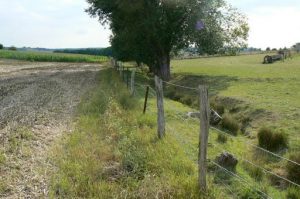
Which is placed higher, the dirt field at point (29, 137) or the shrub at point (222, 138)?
the dirt field at point (29, 137)

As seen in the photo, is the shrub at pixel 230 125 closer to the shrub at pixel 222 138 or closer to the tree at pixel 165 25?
the shrub at pixel 222 138

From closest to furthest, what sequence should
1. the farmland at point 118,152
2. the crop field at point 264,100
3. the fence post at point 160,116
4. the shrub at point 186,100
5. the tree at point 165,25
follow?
the farmland at point 118,152
the fence post at point 160,116
the crop field at point 264,100
the shrub at point 186,100
the tree at point 165,25

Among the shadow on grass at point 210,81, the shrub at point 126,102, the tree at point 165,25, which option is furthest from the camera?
the tree at point 165,25

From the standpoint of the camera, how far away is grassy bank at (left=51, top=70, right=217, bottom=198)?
796cm

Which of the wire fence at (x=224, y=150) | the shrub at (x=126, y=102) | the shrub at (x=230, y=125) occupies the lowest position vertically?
the shrub at (x=230, y=125)

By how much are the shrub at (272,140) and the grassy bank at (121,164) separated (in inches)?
144

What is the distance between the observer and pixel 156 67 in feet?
142

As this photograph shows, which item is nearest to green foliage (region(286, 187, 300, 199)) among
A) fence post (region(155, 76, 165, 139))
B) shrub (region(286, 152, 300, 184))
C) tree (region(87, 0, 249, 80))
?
shrub (region(286, 152, 300, 184))

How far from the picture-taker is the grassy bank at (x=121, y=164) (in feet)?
26.1

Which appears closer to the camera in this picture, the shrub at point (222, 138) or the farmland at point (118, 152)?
the farmland at point (118, 152)

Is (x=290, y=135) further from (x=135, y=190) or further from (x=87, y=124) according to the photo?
(x=135, y=190)

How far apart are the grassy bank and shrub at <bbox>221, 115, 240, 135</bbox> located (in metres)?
4.16

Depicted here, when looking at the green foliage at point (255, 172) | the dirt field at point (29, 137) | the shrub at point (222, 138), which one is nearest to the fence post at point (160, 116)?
the green foliage at point (255, 172)

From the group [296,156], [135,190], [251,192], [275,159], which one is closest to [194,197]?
[135,190]
